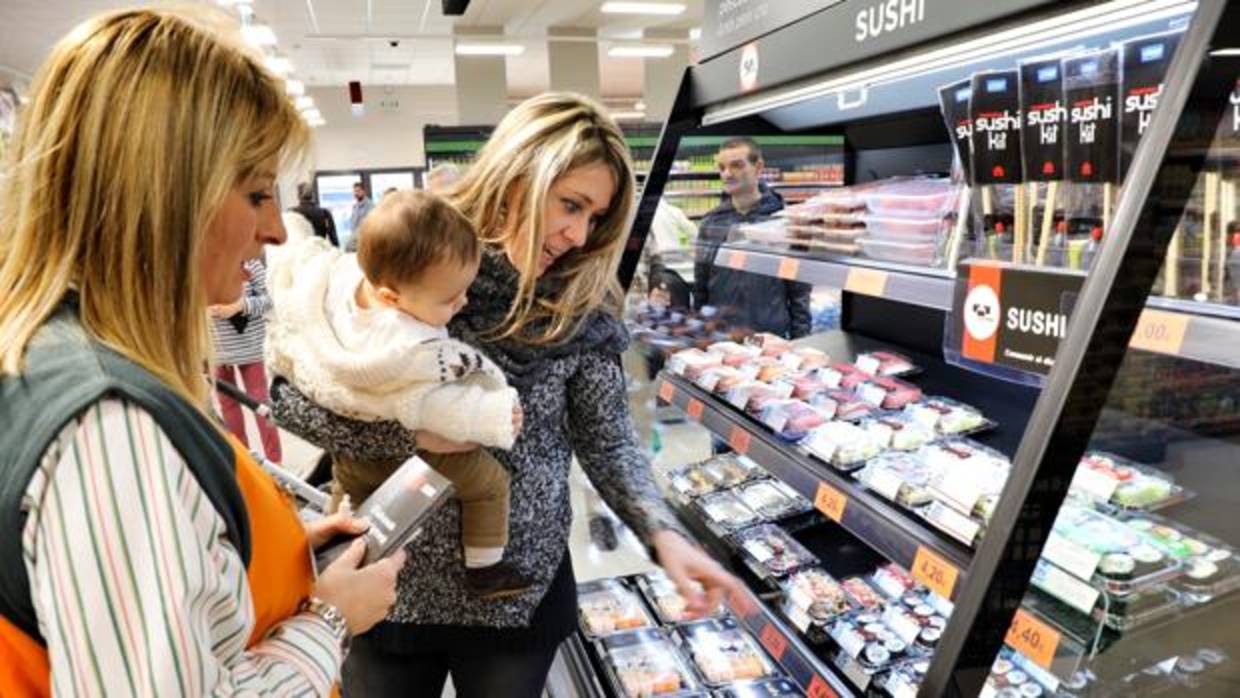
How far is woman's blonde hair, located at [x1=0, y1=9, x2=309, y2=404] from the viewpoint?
70cm

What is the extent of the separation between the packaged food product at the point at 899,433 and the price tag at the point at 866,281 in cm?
35

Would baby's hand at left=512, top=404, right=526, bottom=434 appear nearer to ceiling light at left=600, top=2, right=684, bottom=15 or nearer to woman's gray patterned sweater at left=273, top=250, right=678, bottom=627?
woman's gray patterned sweater at left=273, top=250, right=678, bottom=627

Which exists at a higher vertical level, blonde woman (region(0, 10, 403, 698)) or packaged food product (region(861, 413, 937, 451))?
blonde woman (region(0, 10, 403, 698))

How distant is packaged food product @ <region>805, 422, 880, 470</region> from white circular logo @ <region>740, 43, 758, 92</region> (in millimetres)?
754

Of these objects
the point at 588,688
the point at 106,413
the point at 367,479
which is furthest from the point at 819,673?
the point at 106,413

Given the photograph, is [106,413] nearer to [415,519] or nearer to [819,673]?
[415,519]

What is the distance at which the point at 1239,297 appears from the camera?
96 centimetres

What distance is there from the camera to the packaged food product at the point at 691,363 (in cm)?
227

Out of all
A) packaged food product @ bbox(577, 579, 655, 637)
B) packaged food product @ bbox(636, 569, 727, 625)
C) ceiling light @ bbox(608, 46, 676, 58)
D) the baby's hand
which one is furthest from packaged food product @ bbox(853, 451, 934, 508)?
ceiling light @ bbox(608, 46, 676, 58)

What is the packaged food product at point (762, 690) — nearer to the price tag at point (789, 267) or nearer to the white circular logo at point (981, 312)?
the price tag at point (789, 267)

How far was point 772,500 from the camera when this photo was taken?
238 centimetres

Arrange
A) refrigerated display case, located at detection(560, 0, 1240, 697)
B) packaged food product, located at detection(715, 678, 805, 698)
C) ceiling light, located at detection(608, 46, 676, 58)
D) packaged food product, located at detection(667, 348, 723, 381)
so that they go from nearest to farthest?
1. refrigerated display case, located at detection(560, 0, 1240, 697)
2. packaged food product, located at detection(715, 678, 805, 698)
3. packaged food product, located at detection(667, 348, 723, 381)
4. ceiling light, located at detection(608, 46, 676, 58)

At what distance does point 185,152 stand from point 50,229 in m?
0.13

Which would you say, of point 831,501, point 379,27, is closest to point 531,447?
point 831,501
